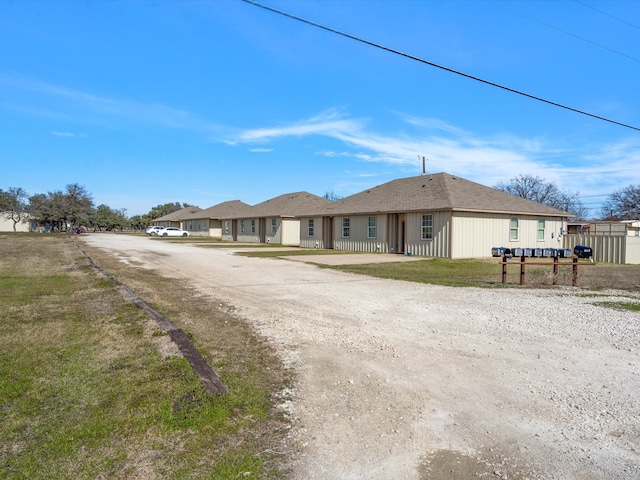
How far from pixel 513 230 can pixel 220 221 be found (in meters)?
42.9

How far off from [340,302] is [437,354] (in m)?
3.87

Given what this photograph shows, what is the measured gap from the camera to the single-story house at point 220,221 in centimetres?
5204

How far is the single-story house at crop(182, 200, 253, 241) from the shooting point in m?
52.0

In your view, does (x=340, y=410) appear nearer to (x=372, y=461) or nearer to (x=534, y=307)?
(x=372, y=461)

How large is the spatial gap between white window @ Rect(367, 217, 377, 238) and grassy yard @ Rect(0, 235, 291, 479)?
20.8 m

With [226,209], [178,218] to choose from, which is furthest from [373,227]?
[178,218]

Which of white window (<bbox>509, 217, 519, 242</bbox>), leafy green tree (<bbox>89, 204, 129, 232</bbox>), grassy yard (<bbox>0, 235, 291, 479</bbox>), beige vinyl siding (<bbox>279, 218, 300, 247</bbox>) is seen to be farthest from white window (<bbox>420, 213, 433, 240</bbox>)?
leafy green tree (<bbox>89, 204, 129, 232</bbox>)

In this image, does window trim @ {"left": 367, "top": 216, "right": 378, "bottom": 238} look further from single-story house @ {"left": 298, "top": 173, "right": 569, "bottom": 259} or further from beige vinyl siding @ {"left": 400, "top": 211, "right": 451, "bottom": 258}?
beige vinyl siding @ {"left": 400, "top": 211, "right": 451, "bottom": 258}

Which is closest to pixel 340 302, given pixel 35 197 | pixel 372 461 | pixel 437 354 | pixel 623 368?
pixel 437 354

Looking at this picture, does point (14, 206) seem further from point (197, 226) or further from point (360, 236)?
point (360, 236)

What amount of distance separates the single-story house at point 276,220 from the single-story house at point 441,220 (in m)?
7.29

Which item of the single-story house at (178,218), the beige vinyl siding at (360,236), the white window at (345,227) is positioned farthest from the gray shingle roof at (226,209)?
the white window at (345,227)

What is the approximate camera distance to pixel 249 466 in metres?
2.98

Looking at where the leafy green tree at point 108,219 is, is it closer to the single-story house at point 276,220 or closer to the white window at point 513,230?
the single-story house at point 276,220
